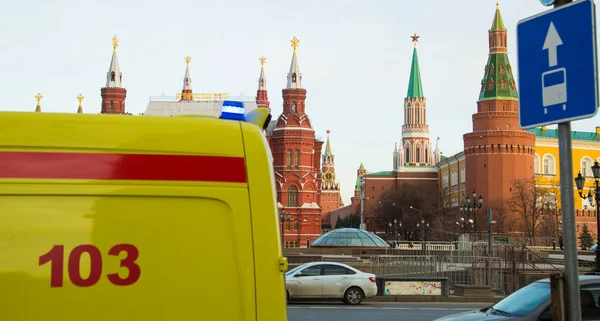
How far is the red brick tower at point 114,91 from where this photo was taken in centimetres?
10431

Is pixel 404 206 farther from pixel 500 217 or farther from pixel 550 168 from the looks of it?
pixel 500 217

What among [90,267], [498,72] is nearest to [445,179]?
[498,72]

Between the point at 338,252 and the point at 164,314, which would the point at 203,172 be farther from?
the point at 338,252

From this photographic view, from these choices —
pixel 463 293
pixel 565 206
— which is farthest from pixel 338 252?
pixel 565 206

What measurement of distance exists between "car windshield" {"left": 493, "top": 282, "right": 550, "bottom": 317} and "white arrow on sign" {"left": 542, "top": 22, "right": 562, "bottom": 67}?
5870mm

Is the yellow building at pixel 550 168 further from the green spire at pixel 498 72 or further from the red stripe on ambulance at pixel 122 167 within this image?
the red stripe on ambulance at pixel 122 167

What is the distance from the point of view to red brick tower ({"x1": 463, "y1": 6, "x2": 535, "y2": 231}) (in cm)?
9925

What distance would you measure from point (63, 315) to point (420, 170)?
13385cm

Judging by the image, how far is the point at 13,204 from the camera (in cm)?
319

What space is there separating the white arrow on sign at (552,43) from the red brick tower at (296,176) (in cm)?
9219

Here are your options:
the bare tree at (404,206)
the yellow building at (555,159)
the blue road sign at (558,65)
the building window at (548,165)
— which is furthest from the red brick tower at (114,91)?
the blue road sign at (558,65)

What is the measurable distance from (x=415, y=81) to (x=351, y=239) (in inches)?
3617

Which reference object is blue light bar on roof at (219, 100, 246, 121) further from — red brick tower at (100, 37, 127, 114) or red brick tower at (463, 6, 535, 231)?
red brick tower at (100, 37, 127, 114)

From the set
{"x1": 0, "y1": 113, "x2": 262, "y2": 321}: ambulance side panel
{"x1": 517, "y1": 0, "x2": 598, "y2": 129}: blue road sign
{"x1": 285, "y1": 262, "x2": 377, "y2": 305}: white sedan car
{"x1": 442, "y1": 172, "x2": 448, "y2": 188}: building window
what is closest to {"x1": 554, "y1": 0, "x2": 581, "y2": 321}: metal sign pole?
{"x1": 517, "y1": 0, "x2": 598, "y2": 129}: blue road sign
